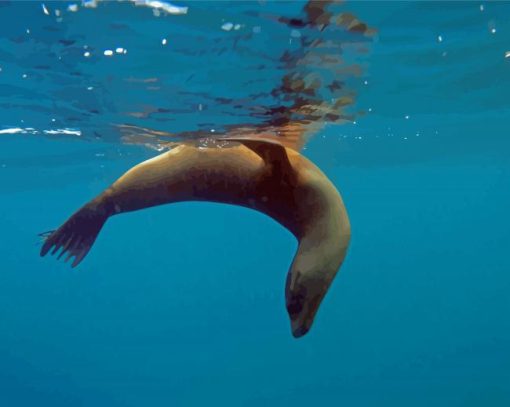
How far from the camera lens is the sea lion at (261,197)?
5.29 metres

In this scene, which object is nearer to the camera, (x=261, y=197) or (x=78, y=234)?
(x=261, y=197)

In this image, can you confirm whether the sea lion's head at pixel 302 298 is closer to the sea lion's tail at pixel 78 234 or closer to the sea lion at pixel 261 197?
the sea lion at pixel 261 197

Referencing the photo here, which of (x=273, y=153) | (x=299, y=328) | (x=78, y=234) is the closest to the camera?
(x=299, y=328)

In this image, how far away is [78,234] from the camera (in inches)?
312

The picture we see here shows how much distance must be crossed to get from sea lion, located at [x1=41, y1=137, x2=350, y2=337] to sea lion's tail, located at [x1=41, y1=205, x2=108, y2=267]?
1 centimetres

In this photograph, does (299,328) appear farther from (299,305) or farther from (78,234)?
(78,234)

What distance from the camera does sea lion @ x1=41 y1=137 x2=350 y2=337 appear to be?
5.29m

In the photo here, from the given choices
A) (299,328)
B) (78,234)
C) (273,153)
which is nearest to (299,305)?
(299,328)

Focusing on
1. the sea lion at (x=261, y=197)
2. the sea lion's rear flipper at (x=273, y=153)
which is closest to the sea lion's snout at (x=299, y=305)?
the sea lion at (x=261, y=197)

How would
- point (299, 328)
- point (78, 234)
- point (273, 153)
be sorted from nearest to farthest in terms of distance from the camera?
point (299, 328) < point (273, 153) < point (78, 234)

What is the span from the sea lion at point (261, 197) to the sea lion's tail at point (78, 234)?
0.04 ft

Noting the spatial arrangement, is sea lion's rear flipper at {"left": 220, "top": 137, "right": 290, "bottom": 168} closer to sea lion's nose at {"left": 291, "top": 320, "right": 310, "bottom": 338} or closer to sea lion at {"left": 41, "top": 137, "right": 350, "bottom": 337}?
sea lion at {"left": 41, "top": 137, "right": 350, "bottom": 337}

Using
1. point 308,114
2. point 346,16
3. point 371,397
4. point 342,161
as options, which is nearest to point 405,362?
point 371,397

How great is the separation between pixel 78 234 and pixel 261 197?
9.00 ft
